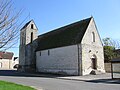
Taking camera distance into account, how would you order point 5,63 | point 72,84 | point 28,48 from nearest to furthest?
point 72,84 → point 28,48 → point 5,63

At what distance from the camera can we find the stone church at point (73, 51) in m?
28.6

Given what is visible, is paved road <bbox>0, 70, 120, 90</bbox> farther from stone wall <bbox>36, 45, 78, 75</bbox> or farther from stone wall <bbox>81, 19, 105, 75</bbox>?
stone wall <bbox>36, 45, 78, 75</bbox>

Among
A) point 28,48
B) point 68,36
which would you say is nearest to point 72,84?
point 68,36

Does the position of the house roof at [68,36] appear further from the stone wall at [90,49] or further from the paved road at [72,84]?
the paved road at [72,84]

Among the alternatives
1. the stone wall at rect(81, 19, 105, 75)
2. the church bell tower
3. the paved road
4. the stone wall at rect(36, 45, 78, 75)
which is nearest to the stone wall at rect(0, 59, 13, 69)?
the church bell tower

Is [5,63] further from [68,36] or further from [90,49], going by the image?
[90,49]

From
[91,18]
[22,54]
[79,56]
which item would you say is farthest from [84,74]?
[22,54]

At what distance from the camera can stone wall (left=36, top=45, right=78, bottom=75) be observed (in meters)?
29.0

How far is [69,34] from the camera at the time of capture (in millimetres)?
32375

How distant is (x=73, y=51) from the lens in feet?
95.9

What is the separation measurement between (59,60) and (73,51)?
155 inches

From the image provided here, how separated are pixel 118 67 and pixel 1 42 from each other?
2244 cm

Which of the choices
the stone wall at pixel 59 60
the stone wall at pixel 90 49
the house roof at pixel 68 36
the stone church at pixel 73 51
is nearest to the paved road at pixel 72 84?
the stone church at pixel 73 51

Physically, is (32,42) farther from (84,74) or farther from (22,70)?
(84,74)
